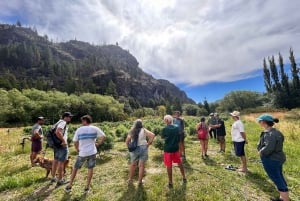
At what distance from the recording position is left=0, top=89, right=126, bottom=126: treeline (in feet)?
169

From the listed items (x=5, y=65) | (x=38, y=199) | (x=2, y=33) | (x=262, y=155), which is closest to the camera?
(x=262, y=155)

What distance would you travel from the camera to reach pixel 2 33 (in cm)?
18950

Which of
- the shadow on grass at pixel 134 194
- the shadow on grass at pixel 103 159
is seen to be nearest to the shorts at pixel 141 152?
the shadow on grass at pixel 134 194

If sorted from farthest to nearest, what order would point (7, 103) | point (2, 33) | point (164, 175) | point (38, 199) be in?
point (2, 33) < point (7, 103) < point (164, 175) < point (38, 199)

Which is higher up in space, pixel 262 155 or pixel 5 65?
pixel 5 65

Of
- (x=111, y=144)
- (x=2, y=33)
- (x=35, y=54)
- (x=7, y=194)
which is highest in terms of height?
(x=2, y=33)

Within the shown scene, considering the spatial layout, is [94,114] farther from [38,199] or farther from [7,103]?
[38,199]

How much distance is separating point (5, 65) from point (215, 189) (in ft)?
476

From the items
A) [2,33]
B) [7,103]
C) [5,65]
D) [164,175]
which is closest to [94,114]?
[7,103]

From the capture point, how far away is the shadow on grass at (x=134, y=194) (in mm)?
5467

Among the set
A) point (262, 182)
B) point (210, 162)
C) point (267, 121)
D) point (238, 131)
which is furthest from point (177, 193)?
point (210, 162)

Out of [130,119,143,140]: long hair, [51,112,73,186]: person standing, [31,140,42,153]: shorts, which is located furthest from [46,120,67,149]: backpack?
[31,140,42,153]: shorts

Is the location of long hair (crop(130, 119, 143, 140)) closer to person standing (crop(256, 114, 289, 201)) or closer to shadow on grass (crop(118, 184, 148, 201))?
shadow on grass (crop(118, 184, 148, 201))

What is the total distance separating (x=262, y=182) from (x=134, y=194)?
3960 mm
